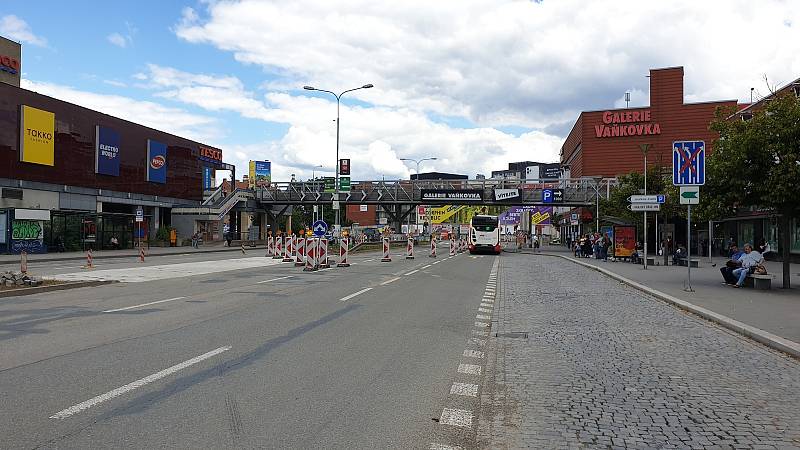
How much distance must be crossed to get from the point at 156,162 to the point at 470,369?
54302 mm

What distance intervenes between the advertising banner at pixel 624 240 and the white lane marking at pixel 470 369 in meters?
30.6

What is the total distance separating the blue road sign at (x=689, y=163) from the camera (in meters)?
17.9

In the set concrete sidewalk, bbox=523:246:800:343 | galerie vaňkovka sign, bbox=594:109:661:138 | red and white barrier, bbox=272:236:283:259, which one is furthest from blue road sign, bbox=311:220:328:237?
galerie vaňkovka sign, bbox=594:109:661:138

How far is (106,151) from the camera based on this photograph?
5053 centimetres

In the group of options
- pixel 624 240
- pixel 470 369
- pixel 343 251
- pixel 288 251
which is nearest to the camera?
pixel 470 369

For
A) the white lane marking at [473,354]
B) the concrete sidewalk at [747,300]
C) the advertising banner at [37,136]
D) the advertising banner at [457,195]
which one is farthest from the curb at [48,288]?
the advertising banner at [457,195]

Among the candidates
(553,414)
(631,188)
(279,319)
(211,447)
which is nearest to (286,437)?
(211,447)

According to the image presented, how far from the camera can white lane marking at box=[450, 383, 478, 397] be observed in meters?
6.85

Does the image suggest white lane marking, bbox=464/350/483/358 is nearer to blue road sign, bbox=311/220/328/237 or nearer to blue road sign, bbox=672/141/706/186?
blue road sign, bbox=672/141/706/186

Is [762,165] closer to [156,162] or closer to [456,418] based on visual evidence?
[456,418]

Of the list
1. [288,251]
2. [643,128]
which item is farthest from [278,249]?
[643,128]

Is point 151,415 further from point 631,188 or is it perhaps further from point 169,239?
point 169,239

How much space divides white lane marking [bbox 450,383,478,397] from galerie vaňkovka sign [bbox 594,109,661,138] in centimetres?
7082

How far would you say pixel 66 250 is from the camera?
44250 millimetres
